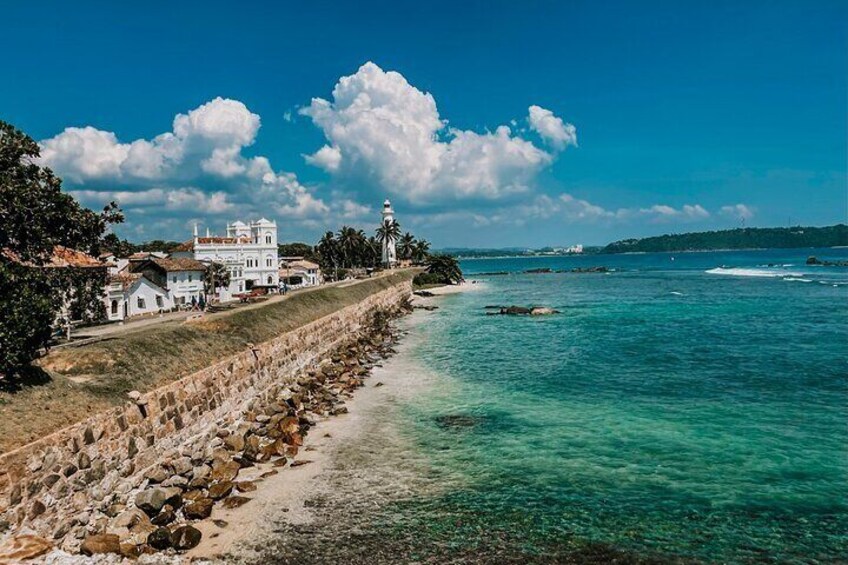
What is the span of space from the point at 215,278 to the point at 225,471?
169ft

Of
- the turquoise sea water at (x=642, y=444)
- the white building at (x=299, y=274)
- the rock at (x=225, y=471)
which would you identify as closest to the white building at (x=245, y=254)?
the white building at (x=299, y=274)

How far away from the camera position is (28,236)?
1916cm

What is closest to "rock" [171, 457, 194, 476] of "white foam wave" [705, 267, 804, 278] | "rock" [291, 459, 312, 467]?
"rock" [291, 459, 312, 467]

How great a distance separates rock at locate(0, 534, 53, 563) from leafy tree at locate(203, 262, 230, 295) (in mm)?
50478

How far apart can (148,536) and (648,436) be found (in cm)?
1706

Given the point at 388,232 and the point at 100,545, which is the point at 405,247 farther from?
the point at 100,545

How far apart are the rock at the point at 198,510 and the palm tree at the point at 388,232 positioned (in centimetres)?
12196

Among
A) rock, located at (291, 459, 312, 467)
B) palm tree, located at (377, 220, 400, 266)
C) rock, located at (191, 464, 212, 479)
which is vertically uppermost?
palm tree, located at (377, 220, 400, 266)

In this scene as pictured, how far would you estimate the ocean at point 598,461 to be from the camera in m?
13.7

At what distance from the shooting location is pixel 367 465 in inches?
745

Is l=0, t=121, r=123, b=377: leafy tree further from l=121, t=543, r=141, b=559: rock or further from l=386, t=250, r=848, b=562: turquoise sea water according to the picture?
l=386, t=250, r=848, b=562: turquoise sea water

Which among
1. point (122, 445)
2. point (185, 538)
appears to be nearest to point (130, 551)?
point (185, 538)

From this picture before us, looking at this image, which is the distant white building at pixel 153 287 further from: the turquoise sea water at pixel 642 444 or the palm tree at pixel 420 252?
the palm tree at pixel 420 252

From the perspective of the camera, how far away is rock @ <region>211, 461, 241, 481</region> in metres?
17.6
